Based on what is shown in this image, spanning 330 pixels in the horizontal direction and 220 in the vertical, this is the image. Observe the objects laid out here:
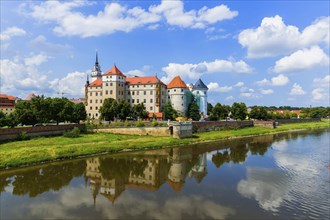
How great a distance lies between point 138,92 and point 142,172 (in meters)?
47.1

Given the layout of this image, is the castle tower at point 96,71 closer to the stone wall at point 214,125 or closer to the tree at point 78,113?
the tree at point 78,113

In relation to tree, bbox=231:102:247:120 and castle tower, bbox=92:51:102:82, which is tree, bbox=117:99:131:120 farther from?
tree, bbox=231:102:247:120

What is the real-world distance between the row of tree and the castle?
18704mm

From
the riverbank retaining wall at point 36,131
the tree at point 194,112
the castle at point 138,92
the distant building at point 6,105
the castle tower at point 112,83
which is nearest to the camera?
the riverbank retaining wall at point 36,131

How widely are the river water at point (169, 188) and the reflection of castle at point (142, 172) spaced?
0.08 meters

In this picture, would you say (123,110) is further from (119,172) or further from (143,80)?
(119,172)

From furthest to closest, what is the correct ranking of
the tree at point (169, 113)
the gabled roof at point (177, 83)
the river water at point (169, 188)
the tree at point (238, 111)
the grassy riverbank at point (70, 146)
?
the tree at point (238, 111), the gabled roof at point (177, 83), the tree at point (169, 113), the grassy riverbank at point (70, 146), the river water at point (169, 188)

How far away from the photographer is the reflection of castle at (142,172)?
2502 centimetres

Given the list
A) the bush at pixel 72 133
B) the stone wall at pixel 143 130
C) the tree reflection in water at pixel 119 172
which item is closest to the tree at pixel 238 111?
the stone wall at pixel 143 130

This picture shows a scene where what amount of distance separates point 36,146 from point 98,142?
915cm

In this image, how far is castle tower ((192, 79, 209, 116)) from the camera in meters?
A: 82.5

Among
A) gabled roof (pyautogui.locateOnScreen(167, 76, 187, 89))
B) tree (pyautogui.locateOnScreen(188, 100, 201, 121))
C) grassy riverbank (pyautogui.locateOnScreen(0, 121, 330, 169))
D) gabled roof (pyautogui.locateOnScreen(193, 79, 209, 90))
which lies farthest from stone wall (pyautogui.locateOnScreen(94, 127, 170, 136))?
gabled roof (pyautogui.locateOnScreen(193, 79, 209, 90))

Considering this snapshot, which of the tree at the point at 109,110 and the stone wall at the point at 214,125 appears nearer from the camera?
the tree at the point at 109,110

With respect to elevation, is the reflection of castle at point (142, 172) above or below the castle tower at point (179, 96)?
below
